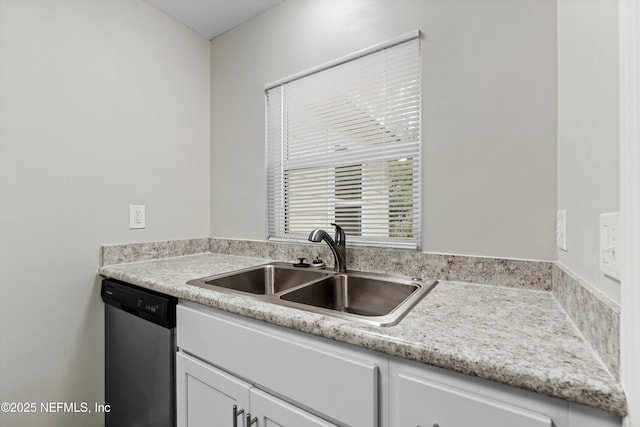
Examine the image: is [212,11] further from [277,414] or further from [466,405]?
[466,405]

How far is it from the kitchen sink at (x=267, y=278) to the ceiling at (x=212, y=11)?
1.59 m

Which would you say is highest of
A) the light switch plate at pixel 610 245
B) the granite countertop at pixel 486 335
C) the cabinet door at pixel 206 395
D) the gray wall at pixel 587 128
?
the gray wall at pixel 587 128

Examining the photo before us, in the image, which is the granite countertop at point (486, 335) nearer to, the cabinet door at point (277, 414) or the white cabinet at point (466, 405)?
the white cabinet at point (466, 405)

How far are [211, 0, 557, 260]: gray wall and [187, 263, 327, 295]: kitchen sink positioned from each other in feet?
2.02

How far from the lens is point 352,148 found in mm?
1449

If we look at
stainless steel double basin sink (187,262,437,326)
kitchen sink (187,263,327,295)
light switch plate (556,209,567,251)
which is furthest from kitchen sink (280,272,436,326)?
light switch plate (556,209,567,251)

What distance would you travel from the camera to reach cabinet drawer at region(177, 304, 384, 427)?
68 cm

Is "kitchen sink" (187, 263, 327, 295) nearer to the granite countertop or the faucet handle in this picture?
the faucet handle

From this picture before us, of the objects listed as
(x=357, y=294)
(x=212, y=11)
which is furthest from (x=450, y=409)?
(x=212, y=11)

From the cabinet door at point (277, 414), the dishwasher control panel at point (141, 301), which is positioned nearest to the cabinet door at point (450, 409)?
the cabinet door at point (277, 414)

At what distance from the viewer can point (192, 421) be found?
1.06 meters

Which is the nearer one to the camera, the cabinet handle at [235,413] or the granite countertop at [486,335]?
the granite countertop at [486,335]

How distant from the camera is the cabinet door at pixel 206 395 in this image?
918mm

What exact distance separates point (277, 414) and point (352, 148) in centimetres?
115
